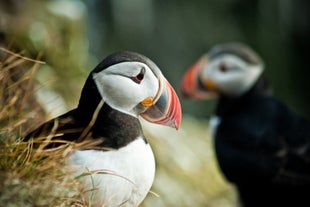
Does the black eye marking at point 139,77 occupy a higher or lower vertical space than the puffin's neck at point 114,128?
higher

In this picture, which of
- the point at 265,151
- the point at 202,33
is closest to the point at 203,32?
the point at 202,33

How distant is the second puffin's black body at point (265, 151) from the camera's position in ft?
20.5

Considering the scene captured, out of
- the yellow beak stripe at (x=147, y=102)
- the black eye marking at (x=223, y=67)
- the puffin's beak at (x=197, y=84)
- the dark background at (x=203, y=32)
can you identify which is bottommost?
the dark background at (x=203, y=32)

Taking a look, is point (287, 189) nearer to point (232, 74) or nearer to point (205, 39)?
point (232, 74)

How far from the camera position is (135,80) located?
373cm

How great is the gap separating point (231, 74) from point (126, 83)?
330 cm

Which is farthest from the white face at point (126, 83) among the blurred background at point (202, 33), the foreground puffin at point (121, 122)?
the blurred background at point (202, 33)

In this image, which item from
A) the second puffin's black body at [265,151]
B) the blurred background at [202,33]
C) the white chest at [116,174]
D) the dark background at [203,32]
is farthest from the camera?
the dark background at [203,32]

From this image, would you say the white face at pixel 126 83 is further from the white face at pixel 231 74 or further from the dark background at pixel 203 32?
the dark background at pixel 203 32

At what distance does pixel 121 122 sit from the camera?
3738 mm

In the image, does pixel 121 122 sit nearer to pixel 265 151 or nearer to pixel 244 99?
pixel 265 151

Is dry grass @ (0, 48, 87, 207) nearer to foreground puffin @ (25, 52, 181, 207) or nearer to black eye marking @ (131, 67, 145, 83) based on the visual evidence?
foreground puffin @ (25, 52, 181, 207)

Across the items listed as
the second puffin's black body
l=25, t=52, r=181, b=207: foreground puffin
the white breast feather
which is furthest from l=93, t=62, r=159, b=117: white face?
the white breast feather

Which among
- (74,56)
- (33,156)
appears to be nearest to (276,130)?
(74,56)
